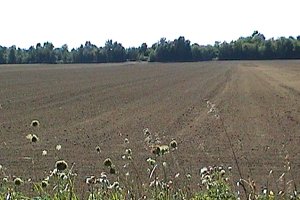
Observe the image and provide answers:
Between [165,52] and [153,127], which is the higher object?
[153,127]

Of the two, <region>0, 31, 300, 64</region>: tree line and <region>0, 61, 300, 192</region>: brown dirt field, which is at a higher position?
<region>0, 61, 300, 192</region>: brown dirt field

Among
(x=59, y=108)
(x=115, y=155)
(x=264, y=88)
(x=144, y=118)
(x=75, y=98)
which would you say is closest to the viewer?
(x=115, y=155)

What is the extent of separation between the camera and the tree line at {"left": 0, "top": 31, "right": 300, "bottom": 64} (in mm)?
124875

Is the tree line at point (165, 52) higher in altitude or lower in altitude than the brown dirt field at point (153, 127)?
lower

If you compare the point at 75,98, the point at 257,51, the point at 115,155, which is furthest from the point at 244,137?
the point at 257,51

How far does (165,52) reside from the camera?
13188 centimetres

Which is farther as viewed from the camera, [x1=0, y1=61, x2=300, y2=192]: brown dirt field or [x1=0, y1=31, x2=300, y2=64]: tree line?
[x1=0, y1=31, x2=300, y2=64]: tree line

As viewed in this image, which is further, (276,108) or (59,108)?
(59,108)

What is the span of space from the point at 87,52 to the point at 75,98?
4256 inches

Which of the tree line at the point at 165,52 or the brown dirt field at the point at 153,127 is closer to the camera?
the brown dirt field at the point at 153,127

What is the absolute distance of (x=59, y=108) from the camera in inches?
1135

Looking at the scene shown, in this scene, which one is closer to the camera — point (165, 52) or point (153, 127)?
point (153, 127)

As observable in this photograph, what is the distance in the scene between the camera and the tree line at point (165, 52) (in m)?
125

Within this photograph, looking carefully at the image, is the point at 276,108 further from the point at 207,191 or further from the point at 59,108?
the point at 207,191
